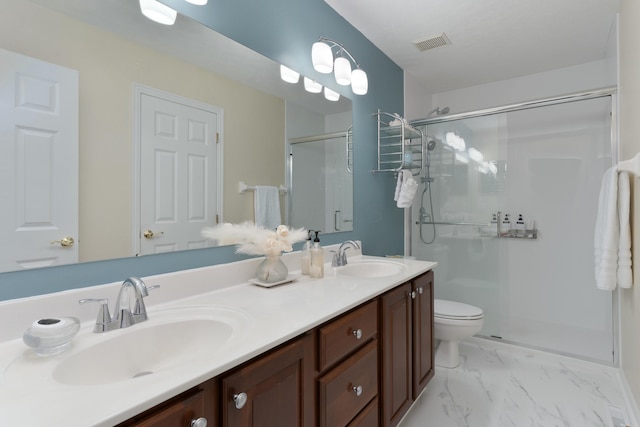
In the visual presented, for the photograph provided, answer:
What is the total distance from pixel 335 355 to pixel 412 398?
0.88 metres

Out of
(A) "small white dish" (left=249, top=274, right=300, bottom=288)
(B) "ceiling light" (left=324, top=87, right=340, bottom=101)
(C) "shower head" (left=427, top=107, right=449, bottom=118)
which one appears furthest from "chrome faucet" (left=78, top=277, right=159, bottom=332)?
(C) "shower head" (left=427, top=107, right=449, bottom=118)

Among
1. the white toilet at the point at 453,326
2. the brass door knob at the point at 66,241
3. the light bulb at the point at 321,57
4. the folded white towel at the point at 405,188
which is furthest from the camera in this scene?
the folded white towel at the point at 405,188

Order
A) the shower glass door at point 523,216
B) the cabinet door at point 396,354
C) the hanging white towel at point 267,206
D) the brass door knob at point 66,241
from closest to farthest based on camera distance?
the brass door knob at point 66,241 → the cabinet door at point 396,354 → the hanging white towel at point 267,206 → the shower glass door at point 523,216

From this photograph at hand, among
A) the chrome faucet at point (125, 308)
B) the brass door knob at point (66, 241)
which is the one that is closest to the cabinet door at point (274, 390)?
the chrome faucet at point (125, 308)

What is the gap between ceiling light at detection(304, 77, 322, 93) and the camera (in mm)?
1875

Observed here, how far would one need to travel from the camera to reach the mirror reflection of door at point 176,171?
1.16m

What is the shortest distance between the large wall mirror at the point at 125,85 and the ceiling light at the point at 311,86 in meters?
0.27

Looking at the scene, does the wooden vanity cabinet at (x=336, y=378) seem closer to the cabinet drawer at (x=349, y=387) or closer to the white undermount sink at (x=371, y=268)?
the cabinet drawer at (x=349, y=387)

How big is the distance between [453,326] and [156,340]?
199 centimetres

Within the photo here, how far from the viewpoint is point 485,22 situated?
87.2 inches

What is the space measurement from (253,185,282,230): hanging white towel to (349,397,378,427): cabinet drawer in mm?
888

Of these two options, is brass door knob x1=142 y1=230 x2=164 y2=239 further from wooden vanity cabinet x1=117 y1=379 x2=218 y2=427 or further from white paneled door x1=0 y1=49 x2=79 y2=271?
wooden vanity cabinet x1=117 y1=379 x2=218 y2=427

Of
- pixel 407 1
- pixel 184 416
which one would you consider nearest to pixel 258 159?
pixel 184 416

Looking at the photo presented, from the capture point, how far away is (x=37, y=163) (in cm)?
91
